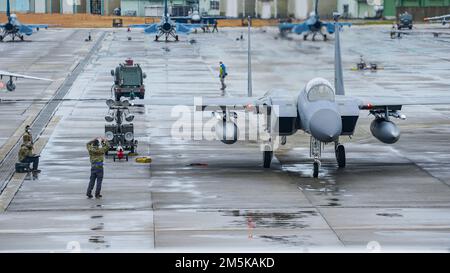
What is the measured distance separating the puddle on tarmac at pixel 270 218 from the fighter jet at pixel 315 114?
458cm

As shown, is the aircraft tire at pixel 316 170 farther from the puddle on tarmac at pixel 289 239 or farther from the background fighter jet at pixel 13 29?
the background fighter jet at pixel 13 29

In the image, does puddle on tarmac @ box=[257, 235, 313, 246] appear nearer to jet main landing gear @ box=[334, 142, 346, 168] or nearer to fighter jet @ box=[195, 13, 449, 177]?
fighter jet @ box=[195, 13, 449, 177]

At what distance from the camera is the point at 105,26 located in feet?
446

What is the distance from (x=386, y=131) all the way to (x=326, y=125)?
411cm

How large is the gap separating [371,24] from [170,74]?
244 feet

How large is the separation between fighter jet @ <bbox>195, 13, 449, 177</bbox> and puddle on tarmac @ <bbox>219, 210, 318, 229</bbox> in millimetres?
4584

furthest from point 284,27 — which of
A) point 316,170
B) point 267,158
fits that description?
point 316,170

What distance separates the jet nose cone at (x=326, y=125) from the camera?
1006 inches

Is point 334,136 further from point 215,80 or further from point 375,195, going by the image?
point 215,80

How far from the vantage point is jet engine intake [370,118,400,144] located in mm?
29000

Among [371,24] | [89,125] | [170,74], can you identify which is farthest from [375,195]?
[371,24]

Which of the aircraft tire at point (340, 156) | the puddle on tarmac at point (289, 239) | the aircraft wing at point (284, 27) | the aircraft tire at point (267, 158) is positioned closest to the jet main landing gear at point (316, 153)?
the aircraft tire at point (340, 156)

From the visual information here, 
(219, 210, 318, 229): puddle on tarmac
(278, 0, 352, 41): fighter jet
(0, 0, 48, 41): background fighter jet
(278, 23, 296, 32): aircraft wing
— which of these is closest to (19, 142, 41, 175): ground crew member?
(219, 210, 318, 229): puddle on tarmac

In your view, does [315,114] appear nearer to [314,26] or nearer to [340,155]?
[340,155]
